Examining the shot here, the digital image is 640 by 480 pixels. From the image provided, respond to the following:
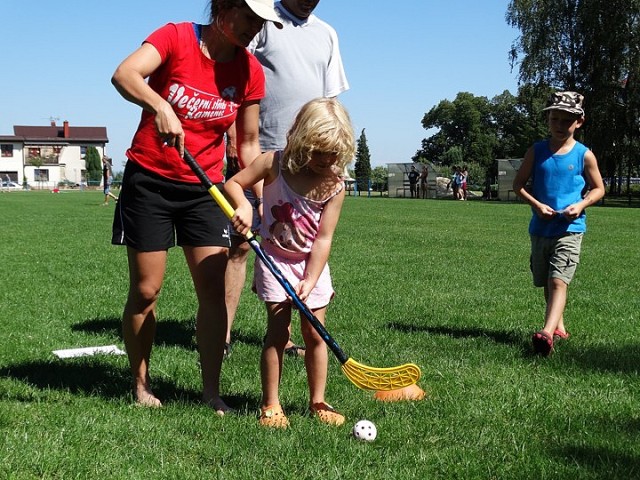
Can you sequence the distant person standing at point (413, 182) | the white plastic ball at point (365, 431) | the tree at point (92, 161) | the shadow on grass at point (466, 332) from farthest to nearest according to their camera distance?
the tree at point (92, 161), the distant person standing at point (413, 182), the shadow on grass at point (466, 332), the white plastic ball at point (365, 431)

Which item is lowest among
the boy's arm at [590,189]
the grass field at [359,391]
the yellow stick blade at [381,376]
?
the grass field at [359,391]

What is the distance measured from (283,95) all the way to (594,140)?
31.5 m

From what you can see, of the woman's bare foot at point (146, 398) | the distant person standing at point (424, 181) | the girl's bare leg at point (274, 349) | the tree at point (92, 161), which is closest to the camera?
the girl's bare leg at point (274, 349)

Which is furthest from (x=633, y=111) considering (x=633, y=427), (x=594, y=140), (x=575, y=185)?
(x=633, y=427)

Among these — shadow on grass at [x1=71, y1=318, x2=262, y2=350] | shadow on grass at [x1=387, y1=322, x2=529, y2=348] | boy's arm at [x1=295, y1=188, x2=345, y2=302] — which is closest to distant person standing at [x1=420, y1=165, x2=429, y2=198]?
shadow on grass at [x1=387, y1=322, x2=529, y2=348]

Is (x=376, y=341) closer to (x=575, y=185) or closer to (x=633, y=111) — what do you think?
(x=575, y=185)

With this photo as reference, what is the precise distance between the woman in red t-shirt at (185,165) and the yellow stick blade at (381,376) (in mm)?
638

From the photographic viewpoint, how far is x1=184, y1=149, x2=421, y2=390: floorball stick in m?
3.37

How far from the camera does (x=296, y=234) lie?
11.4 feet

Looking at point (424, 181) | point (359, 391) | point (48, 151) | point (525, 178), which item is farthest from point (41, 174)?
point (359, 391)

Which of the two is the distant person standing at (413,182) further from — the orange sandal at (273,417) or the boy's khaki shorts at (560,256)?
the orange sandal at (273,417)

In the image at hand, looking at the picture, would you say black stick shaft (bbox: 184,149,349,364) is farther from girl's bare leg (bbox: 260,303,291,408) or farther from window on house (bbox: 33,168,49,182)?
window on house (bbox: 33,168,49,182)

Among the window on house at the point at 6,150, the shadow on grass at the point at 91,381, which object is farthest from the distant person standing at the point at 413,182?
the window on house at the point at 6,150

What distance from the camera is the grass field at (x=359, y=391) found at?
9.72ft
